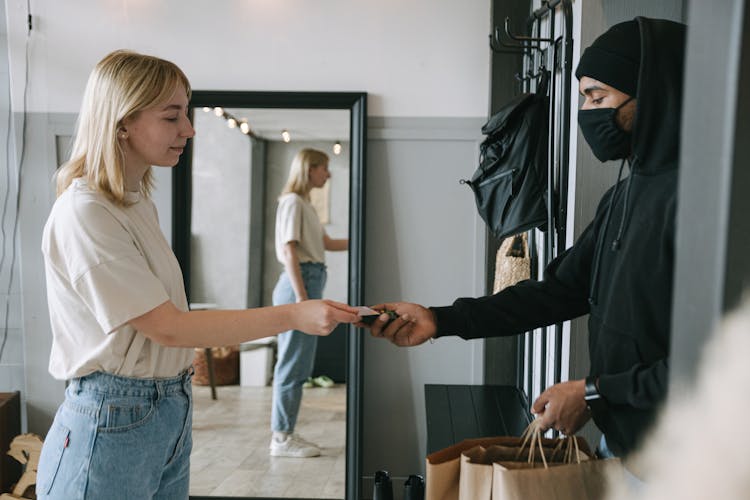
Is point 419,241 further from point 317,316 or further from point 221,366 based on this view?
point 317,316

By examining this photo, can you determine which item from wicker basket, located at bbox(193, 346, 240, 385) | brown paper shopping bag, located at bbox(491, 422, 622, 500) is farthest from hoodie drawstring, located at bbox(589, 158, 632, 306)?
wicker basket, located at bbox(193, 346, 240, 385)

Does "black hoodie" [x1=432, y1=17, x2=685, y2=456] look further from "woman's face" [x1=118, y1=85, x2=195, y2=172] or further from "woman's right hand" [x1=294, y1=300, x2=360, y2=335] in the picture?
"woman's face" [x1=118, y1=85, x2=195, y2=172]

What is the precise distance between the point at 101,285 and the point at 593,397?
1040mm

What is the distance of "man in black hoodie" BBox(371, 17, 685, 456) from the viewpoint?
131 centimetres

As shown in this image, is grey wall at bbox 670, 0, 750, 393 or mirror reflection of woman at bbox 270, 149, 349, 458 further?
mirror reflection of woman at bbox 270, 149, 349, 458

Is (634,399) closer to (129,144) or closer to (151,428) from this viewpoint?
(151,428)

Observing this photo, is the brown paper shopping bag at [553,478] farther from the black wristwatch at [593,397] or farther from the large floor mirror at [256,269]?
the large floor mirror at [256,269]

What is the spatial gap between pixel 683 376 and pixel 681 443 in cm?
7

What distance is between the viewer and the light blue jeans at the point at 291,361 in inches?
137

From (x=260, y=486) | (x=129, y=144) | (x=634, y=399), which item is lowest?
(x=260, y=486)

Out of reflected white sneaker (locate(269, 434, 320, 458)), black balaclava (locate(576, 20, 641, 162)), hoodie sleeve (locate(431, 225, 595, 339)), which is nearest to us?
black balaclava (locate(576, 20, 641, 162))

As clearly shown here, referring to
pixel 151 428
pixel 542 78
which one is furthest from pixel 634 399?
pixel 542 78

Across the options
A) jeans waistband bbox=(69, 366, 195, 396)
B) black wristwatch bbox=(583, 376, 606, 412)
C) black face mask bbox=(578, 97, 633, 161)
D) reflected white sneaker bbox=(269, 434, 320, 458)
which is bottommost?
reflected white sneaker bbox=(269, 434, 320, 458)

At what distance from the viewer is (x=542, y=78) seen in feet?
8.24
